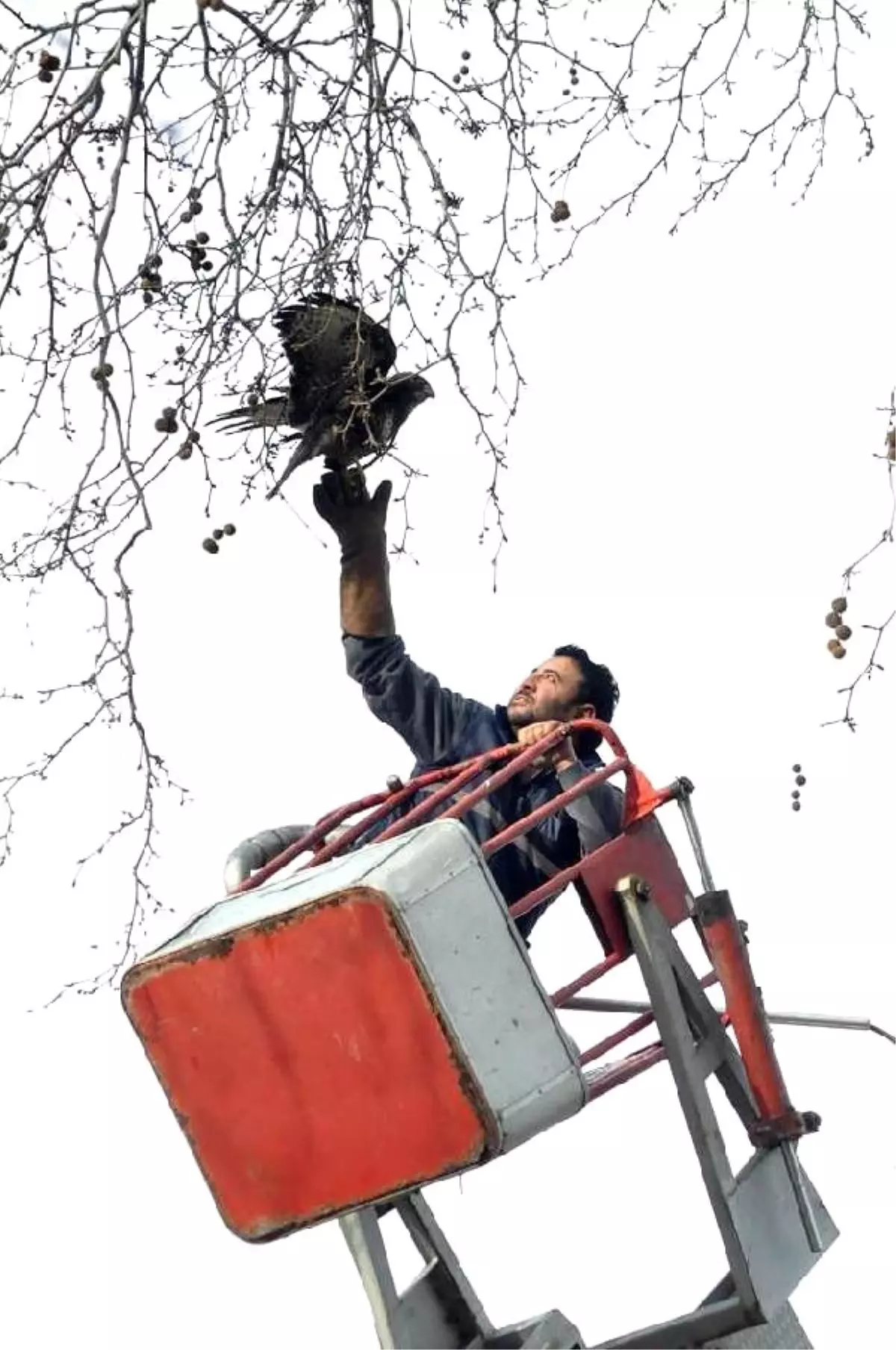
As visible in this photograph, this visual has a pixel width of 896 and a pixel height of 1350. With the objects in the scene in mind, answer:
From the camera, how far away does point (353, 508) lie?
4.61 metres

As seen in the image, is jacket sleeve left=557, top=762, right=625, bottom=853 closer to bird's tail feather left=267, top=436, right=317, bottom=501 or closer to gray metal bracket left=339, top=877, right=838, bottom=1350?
gray metal bracket left=339, top=877, right=838, bottom=1350

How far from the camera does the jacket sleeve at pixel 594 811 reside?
4.15 m

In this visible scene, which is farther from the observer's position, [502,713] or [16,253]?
[502,713]

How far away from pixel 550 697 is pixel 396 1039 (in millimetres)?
1342

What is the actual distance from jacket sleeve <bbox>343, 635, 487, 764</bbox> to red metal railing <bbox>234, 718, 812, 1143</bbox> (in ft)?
1.01

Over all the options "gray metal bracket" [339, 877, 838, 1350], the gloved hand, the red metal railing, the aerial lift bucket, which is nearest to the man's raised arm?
the gloved hand

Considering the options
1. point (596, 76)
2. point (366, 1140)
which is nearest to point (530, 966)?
point (366, 1140)

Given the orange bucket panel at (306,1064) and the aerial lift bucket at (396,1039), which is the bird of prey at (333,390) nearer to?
the aerial lift bucket at (396,1039)

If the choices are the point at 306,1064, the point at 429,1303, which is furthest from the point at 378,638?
the point at 429,1303

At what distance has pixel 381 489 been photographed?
15.2ft

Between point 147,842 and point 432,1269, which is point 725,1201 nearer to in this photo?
point 432,1269

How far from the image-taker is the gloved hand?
4.61 metres

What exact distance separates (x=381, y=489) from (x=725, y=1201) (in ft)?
5.37

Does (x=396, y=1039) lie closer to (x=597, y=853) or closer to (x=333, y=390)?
(x=597, y=853)
